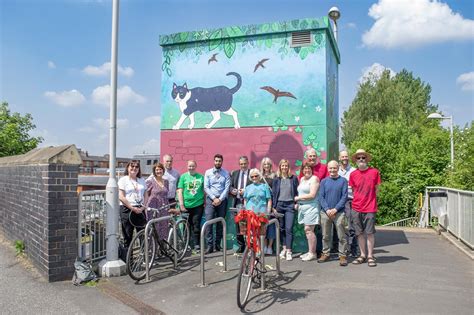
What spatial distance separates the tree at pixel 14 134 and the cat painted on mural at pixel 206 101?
34736 mm

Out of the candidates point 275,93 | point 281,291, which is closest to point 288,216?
point 281,291

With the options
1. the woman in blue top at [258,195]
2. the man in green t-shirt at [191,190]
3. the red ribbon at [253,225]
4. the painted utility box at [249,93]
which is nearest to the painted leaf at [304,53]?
the painted utility box at [249,93]

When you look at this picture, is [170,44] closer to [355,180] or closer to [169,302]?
[355,180]

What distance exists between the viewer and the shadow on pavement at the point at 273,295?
4602 mm

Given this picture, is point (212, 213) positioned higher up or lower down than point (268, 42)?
lower down

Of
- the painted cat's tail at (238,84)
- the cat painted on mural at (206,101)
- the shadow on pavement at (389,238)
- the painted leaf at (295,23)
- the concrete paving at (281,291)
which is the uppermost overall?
the painted leaf at (295,23)

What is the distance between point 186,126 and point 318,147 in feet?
9.34

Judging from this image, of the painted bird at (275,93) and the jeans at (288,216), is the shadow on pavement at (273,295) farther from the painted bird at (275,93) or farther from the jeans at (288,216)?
the painted bird at (275,93)

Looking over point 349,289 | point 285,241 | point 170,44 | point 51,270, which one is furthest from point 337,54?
point 51,270

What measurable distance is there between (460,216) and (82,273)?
766 cm

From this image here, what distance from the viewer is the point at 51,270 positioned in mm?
5621

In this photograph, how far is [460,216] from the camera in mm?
8672

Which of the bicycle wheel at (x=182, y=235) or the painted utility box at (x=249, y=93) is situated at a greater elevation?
the painted utility box at (x=249, y=93)

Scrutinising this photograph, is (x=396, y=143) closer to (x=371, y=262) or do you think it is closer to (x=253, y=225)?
(x=371, y=262)
